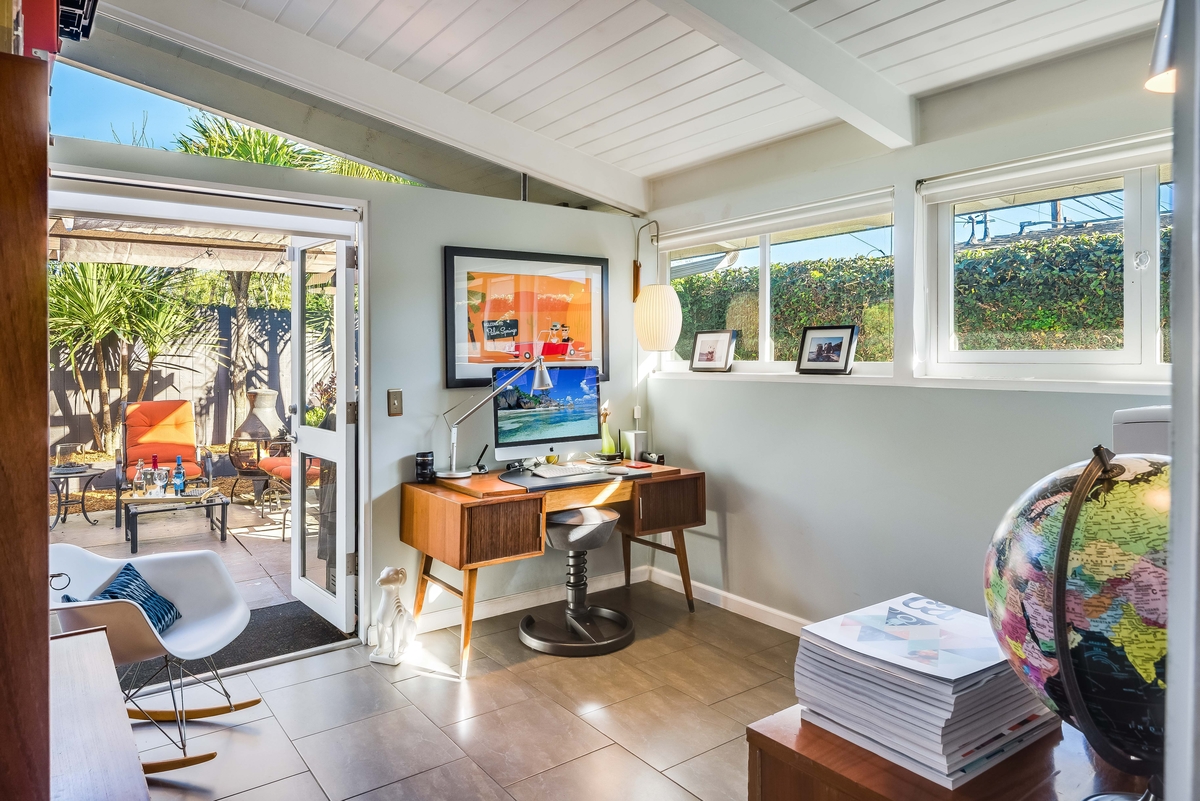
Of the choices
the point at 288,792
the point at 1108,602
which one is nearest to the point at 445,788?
the point at 288,792

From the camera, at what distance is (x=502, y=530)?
3.20m

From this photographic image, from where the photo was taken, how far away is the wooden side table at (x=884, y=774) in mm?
874

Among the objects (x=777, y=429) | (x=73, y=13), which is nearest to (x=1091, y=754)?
(x=73, y=13)

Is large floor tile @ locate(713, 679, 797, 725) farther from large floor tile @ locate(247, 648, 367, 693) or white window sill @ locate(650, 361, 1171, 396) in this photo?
large floor tile @ locate(247, 648, 367, 693)

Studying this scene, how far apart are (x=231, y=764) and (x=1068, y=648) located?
2572mm

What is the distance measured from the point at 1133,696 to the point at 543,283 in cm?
349

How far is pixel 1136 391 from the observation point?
2396mm

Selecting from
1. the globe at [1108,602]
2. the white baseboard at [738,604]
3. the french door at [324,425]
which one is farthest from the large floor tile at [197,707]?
the globe at [1108,602]

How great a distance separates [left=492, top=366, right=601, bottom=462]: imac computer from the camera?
3.50 metres

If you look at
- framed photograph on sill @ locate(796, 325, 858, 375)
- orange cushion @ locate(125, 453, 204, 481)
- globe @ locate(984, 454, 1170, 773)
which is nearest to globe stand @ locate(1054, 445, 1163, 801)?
globe @ locate(984, 454, 1170, 773)

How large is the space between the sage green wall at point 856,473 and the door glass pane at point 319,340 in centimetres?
176

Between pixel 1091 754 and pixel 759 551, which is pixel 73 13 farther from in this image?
Answer: pixel 759 551

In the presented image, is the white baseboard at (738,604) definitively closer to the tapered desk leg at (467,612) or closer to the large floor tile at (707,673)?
the large floor tile at (707,673)

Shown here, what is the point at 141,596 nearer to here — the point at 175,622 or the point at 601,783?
the point at 175,622
